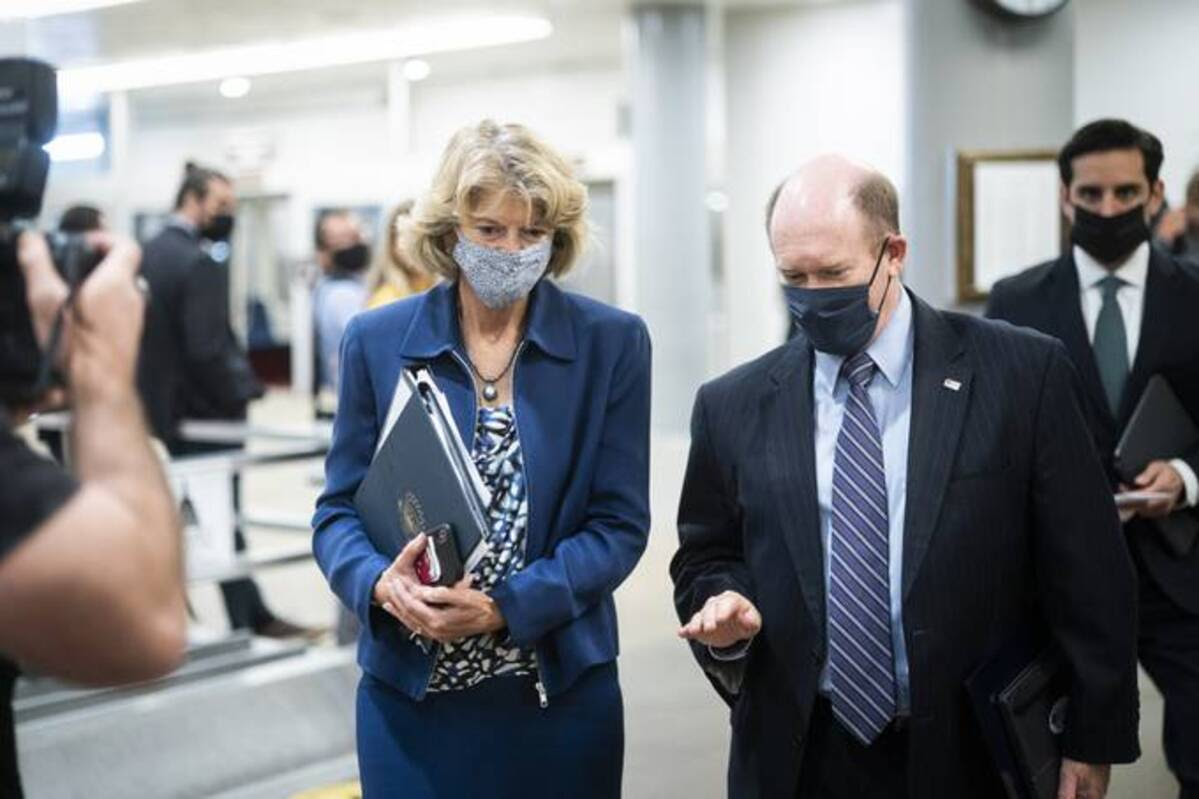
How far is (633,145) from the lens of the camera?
1195 cm

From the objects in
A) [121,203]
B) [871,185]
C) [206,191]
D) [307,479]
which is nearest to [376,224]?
[121,203]

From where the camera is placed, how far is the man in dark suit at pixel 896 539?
239cm

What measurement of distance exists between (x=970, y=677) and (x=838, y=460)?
15.1 inches

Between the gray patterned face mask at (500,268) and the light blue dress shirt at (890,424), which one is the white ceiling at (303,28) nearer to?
the gray patterned face mask at (500,268)

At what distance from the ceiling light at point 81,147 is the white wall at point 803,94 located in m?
9.63

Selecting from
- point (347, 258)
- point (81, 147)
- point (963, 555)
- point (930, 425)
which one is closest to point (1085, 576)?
point (963, 555)

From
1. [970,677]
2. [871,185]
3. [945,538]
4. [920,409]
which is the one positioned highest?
[871,185]

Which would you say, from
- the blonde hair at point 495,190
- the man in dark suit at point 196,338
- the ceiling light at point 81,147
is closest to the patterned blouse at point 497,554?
the blonde hair at point 495,190

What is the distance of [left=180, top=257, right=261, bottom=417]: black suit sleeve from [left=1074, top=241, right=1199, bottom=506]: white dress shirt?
371 centimetres

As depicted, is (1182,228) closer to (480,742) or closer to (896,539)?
(896,539)

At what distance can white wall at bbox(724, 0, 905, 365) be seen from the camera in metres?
12.5

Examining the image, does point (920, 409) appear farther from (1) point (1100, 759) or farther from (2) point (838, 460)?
(1) point (1100, 759)

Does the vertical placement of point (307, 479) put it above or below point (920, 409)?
below

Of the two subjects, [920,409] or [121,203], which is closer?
[920,409]
